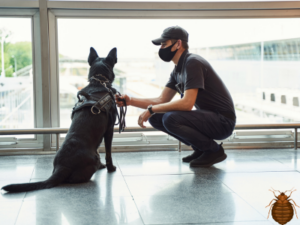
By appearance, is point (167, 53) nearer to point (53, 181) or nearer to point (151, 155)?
point (151, 155)

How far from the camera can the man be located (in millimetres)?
2828

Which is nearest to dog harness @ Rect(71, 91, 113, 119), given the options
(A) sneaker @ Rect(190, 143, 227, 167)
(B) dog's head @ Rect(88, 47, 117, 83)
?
(B) dog's head @ Rect(88, 47, 117, 83)

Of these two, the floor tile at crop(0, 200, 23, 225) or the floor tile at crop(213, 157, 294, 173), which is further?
the floor tile at crop(213, 157, 294, 173)

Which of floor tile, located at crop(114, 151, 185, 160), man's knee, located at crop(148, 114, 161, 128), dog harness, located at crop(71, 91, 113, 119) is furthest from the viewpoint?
floor tile, located at crop(114, 151, 185, 160)

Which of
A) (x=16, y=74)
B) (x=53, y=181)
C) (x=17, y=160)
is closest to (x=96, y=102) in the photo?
(x=53, y=181)

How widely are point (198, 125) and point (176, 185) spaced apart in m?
0.60

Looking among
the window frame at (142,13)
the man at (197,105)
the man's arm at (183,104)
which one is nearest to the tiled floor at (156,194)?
the man at (197,105)

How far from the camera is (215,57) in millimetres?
4004

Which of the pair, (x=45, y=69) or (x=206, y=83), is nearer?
(x=206, y=83)

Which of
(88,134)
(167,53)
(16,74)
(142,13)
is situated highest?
(142,13)

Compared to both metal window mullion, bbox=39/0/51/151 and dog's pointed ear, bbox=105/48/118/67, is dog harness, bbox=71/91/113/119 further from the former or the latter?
metal window mullion, bbox=39/0/51/151

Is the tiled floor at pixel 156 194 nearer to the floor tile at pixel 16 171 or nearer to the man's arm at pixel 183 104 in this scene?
the floor tile at pixel 16 171

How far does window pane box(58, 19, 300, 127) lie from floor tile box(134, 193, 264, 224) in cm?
191

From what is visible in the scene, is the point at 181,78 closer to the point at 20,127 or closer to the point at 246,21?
the point at 246,21
